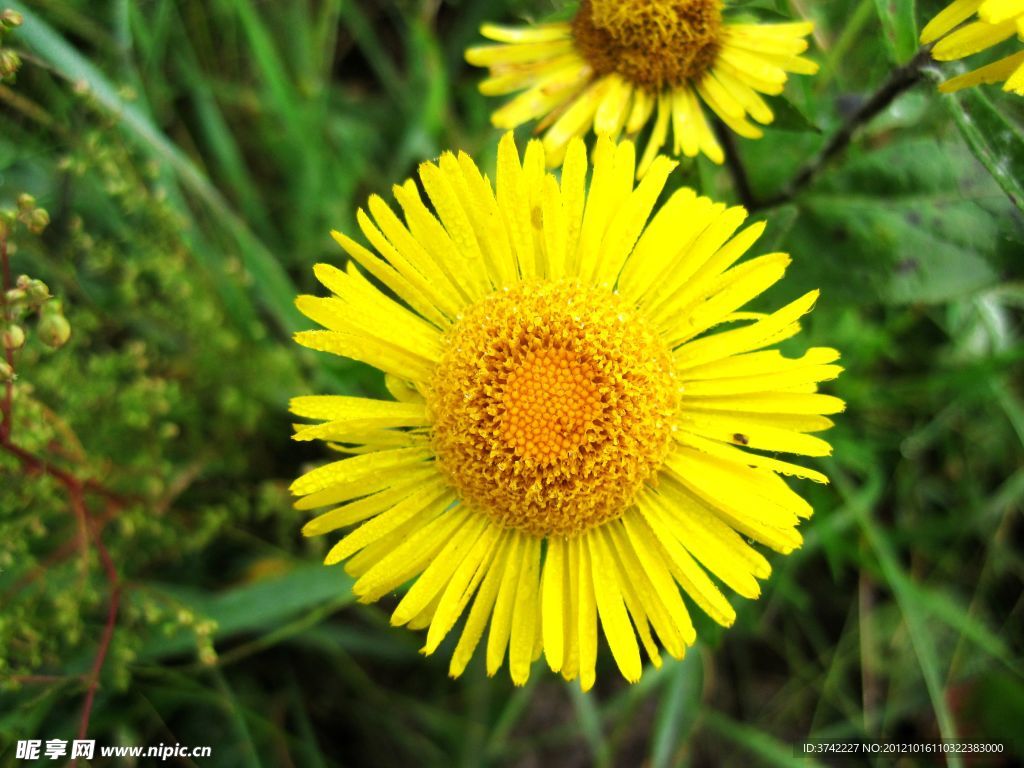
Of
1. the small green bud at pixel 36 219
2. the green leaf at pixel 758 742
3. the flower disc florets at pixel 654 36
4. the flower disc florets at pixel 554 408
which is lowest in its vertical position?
the green leaf at pixel 758 742

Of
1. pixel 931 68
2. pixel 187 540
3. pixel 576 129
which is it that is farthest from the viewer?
pixel 187 540

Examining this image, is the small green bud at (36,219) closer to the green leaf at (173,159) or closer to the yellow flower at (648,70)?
the green leaf at (173,159)

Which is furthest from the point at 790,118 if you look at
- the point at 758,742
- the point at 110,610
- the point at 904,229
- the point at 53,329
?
the point at 110,610

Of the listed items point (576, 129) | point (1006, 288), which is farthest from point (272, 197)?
point (1006, 288)

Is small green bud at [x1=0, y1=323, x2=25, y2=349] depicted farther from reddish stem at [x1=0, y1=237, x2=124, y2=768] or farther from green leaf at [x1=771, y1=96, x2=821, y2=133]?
green leaf at [x1=771, y1=96, x2=821, y2=133]

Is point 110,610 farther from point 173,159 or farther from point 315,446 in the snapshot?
point 173,159

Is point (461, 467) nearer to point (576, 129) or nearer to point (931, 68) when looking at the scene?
point (576, 129)

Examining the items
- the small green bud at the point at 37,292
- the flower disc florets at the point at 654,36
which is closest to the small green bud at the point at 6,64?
the small green bud at the point at 37,292
